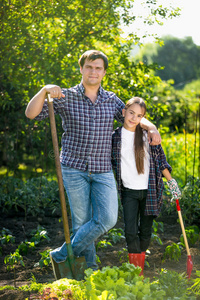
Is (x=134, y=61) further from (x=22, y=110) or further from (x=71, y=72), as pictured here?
(x=22, y=110)

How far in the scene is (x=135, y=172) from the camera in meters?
3.16

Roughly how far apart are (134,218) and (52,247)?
3.31 feet

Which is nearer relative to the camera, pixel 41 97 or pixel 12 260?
pixel 41 97

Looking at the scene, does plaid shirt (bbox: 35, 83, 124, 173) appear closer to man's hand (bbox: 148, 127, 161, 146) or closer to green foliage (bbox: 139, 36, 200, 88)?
man's hand (bbox: 148, 127, 161, 146)

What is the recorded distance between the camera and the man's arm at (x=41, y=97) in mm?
2787

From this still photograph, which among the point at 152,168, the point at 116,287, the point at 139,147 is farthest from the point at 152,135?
the point at 116,287

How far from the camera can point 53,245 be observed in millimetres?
3877

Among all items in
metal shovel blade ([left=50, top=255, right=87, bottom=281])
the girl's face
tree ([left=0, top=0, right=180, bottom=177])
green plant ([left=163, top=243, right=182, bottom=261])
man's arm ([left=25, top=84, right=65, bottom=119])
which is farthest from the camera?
tree ([left=0, top=0, right=180, bottom=177])

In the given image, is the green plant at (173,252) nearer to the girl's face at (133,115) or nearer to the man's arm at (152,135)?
the man's arm at (152,135)

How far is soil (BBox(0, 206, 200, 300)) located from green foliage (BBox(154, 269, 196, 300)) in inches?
24.7

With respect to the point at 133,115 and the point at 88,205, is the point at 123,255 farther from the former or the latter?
the point at 133,115

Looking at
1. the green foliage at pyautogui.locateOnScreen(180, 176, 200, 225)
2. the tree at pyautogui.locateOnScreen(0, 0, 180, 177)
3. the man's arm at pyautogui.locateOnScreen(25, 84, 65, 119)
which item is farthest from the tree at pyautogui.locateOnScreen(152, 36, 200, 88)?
the man's arm at pyautogui.locateOnScreen(25, 84, 65, 119)

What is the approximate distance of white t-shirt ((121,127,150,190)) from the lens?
314 cm

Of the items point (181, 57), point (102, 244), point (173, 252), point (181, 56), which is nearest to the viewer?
point (173, 252)
